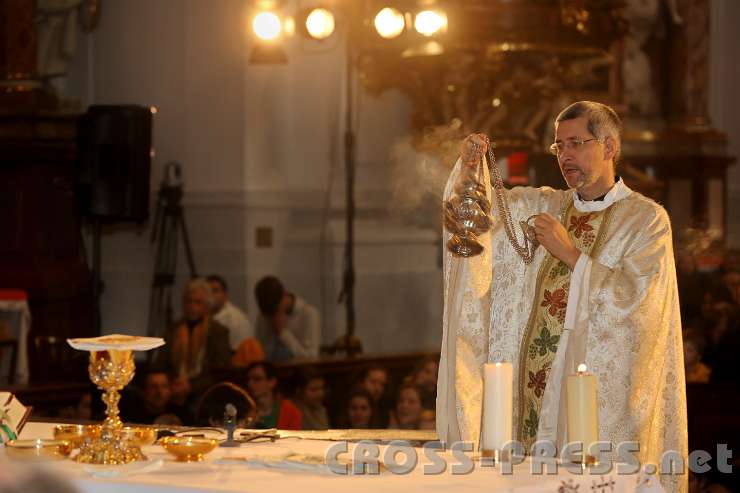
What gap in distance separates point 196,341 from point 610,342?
4811 millimetres

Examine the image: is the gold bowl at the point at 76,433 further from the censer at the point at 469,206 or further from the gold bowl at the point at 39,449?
the censer at the point at 469,206

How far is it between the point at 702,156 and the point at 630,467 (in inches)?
377

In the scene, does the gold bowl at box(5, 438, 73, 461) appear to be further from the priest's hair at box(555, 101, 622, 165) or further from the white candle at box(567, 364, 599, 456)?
the priest's hair at box(555, 101, 622, 165)

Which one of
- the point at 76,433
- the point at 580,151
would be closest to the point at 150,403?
the point at 580,151

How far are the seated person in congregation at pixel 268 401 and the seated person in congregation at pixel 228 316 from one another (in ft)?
5.97

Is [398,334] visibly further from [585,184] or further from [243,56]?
[585,184]

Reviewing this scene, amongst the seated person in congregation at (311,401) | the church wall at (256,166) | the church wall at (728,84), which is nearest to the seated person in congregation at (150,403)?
the seated person in congregation at (311,401)

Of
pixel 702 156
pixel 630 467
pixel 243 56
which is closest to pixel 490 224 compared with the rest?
pixel 630 467

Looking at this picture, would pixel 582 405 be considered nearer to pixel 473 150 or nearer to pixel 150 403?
pixel 473 150

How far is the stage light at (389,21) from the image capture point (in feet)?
31.4

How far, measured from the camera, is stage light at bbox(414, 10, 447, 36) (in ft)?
31.1

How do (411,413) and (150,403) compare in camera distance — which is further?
(150,403)

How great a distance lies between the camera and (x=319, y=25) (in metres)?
9.68

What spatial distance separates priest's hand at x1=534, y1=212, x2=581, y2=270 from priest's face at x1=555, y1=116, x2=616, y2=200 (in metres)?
0.19
